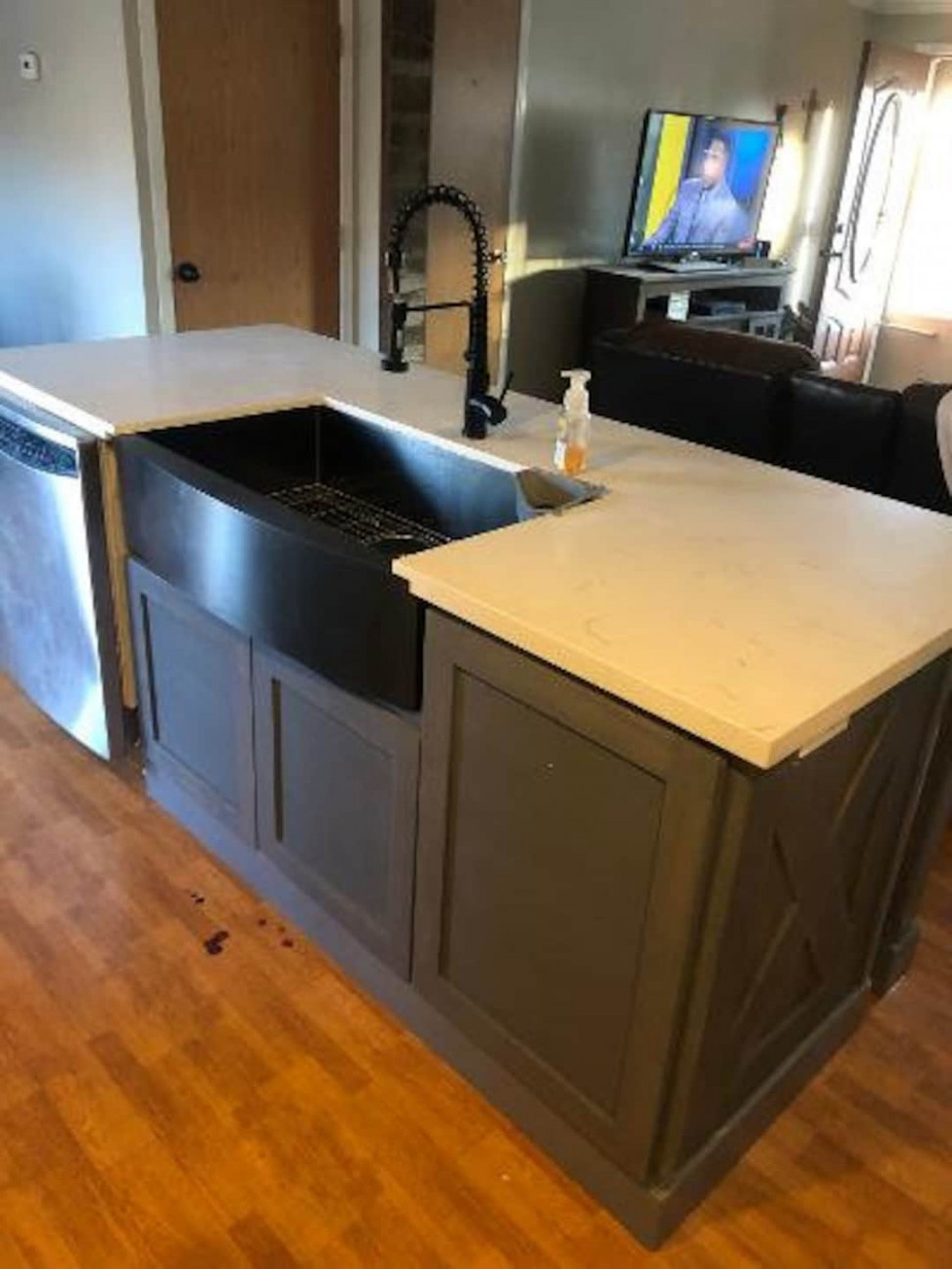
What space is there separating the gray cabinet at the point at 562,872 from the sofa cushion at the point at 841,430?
1743 millimetres

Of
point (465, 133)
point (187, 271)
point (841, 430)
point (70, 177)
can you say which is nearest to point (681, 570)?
point (841, 430)

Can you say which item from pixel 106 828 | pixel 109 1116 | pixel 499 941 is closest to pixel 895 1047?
pixel 499 941

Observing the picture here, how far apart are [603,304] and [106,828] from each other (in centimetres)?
393

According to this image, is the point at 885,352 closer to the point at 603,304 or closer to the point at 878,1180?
the point at 603,304

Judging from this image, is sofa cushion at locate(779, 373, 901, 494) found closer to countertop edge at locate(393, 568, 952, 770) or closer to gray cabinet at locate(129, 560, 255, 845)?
countertop edge at locate(393, 568, 952, 770)

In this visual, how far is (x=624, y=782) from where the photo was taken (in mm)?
1242

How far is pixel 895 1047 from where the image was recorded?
72.0 inches

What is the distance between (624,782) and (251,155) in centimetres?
352

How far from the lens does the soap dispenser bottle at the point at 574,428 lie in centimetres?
179

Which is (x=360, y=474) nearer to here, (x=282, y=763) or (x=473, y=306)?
(x=473, y=306)

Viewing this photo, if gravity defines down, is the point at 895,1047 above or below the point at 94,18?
below

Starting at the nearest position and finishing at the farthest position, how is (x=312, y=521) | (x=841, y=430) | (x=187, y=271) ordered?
(x=312, y=521), (x=841, y=430), (x=187, y=271)

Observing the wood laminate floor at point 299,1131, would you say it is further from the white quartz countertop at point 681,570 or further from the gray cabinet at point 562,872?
the white quartz countertop at point 681,570

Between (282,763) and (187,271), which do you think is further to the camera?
(187,271)
